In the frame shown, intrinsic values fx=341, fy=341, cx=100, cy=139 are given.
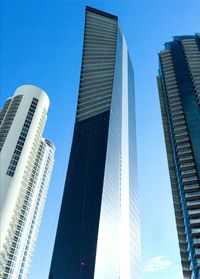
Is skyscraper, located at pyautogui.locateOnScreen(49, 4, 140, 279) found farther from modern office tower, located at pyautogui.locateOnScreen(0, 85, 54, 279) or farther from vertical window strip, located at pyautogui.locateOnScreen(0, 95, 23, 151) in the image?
vertical window strip, located at pyautogui.locateOnScreen(0, 95, 23, 151)

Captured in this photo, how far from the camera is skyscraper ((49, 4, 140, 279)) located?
92812mm

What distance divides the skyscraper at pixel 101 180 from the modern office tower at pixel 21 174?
1505 centimetres

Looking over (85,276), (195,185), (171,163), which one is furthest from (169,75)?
(85,276)

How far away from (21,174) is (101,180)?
87.8ft

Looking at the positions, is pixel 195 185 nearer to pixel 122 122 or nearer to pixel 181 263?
pixel 181 263

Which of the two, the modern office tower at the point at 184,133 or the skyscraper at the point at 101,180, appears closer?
the modern office tower at the point at 184,133

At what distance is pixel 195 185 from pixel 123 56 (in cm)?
9735

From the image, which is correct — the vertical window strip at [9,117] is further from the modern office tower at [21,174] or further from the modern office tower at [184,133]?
the modern office tower at [184,133]

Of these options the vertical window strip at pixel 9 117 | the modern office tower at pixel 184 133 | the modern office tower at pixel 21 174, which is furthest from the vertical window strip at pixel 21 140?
the modern office tower at pixel 184 133

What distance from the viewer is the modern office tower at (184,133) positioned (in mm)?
87831

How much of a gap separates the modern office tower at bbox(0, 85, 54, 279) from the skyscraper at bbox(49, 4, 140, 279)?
15.1 meters

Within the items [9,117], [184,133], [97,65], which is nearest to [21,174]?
[9,117]

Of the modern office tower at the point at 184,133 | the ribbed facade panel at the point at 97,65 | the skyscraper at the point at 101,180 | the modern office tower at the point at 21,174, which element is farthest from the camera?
the ribbed facade panel at the point at 97,65

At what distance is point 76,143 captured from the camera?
126125 millimetres
